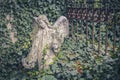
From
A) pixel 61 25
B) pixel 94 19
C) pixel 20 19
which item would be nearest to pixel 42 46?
pixel 61 25

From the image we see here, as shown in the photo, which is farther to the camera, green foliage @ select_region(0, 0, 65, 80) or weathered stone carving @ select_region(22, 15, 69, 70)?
green foliage @ select_region(0, 0, 65, 80)

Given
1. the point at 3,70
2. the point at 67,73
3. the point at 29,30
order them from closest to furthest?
1. the point at 67,73
2. the point at 3,70
3. the point at 29,30

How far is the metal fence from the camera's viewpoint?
233 inches

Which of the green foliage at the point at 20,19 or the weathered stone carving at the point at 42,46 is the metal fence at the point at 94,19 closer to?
the green foliage at the point at 20,19

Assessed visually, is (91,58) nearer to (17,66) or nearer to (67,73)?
(67,73)

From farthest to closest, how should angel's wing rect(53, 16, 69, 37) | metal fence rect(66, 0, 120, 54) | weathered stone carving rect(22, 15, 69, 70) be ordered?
metal fence rect(66, 0, 120, 54)
angel's wing rect(53, 16, 69, 37)
weathered stone carving rect(22, 15, 69, 70)

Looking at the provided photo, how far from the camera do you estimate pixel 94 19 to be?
20.2 feet

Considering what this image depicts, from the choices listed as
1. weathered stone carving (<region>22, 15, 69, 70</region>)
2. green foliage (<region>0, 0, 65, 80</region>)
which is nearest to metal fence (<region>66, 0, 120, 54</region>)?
green foliage (<region>0, 0, 65, 80</region>)

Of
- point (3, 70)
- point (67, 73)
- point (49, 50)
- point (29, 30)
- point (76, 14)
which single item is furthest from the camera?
point (29, 30)

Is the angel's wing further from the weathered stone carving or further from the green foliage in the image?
the green foliage

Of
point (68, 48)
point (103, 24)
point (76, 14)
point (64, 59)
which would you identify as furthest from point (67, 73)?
point (103, 24)

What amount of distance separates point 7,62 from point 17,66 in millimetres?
283

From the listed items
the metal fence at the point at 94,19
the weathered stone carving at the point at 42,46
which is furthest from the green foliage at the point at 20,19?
the weathered stone carving at the point at 42,46

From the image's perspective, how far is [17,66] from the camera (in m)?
6.17
